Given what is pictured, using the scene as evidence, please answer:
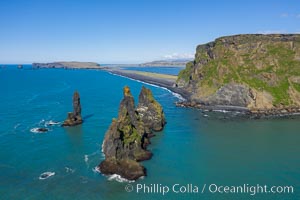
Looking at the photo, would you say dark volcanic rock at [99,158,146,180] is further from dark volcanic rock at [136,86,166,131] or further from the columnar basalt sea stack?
dark volcanic rock at [136,86,166,131]

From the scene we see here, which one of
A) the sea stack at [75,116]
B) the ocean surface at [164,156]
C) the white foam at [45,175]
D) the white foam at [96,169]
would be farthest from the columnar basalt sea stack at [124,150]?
the sea stack at [75,116]

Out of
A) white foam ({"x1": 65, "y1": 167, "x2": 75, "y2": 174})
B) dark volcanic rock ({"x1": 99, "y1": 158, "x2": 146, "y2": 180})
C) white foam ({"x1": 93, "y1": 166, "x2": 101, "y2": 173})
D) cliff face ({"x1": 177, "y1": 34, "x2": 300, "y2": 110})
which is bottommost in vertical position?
white foam ({"x1": 65, "y1": 167, "x2": 75, "y2": 174})

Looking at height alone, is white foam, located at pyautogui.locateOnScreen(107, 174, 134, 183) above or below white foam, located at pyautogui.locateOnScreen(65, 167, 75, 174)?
below

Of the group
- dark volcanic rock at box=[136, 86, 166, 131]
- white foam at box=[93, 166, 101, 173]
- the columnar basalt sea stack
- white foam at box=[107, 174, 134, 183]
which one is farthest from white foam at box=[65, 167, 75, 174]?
dark volcanic rock at box=[136, 86, 166, 131]

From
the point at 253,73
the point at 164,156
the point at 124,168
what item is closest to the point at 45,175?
the point at 124,168

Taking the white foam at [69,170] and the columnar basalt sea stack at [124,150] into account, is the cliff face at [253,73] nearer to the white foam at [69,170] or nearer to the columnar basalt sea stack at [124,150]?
the columnar basalt sea stack at [124,150]

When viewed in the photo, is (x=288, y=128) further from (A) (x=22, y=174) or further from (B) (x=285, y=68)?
(A) (x=22, y=174)

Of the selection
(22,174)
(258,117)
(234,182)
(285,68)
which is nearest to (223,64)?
(285,68)
